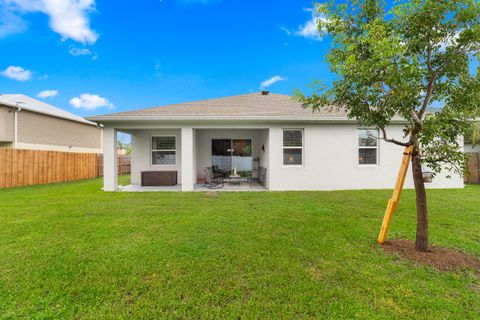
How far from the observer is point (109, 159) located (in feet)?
29.6

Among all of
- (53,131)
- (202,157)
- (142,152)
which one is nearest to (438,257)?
(202,157)

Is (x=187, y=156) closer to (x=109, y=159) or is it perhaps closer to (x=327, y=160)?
(x=109, y=159)

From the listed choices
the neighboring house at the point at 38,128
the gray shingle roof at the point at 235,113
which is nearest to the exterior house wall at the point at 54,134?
the neighboring house at the point at 38,128

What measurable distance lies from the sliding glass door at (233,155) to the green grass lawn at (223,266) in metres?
5.91

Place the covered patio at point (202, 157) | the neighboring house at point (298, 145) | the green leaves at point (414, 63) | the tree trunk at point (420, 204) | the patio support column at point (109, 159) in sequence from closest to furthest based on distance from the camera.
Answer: the green leaves at point (414, 63) → the tree trunk at point (420, 204) → the neighboring house at point (298, 145) → the patio support column at point (109, 159) → the covered patio at point (202, 157)

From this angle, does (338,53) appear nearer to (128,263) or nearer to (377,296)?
(377,296)

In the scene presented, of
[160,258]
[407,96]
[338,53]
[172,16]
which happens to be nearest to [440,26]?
[407,96]

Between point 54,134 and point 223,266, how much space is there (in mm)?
18321

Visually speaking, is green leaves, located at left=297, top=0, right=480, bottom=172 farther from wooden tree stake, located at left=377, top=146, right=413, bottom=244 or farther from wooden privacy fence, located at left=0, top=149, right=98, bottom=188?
wooden privacy fence, located at left=0, top=149, right=98, bottom=188

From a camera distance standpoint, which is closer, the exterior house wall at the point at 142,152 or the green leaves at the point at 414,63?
the green leaves at the point at 414,63

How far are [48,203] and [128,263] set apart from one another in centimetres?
558

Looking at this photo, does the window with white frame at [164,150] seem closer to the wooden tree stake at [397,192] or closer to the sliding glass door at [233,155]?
the sliding glass door at [233,155]

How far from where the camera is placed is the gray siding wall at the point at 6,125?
41.2 feet

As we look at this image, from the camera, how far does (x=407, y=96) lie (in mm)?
3193
